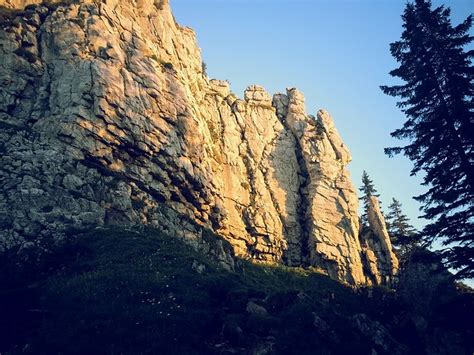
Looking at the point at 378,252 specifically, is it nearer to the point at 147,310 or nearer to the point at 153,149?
the point at 153,149

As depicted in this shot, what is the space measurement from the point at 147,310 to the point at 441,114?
75.9ft


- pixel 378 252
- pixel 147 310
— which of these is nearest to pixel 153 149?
pixel 147 310

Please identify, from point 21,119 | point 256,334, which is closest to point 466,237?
point 256,334

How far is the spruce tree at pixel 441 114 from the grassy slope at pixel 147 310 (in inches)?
376

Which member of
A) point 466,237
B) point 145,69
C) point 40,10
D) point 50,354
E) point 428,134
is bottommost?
point 50,354

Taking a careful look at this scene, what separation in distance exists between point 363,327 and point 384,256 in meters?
38.7

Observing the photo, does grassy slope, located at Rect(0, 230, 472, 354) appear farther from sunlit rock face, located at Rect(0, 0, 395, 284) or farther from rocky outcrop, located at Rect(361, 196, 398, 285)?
rocky outcrop, located at Rect(361, 196, 398, 285)

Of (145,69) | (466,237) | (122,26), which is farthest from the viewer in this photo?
(122,26)

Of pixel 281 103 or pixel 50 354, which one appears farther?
pixel 281 103

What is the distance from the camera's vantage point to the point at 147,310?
25.2 metres

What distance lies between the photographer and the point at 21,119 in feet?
147

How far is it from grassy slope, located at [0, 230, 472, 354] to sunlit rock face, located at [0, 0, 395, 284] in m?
5.32

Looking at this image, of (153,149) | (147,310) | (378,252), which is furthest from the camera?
(378,252)

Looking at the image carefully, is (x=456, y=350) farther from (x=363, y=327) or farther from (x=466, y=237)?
(x=466, y=237)
